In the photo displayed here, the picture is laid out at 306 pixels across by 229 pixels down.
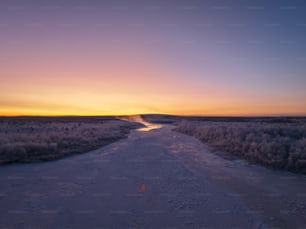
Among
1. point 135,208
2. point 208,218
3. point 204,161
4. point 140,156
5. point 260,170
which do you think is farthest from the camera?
point 140,156

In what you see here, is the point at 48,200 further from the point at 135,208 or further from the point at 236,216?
the point at 236,216

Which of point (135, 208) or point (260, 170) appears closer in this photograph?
point (135, 208)

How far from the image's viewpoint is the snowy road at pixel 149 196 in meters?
5.34

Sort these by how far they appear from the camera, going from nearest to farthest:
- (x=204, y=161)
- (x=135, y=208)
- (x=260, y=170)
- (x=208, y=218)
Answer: (x=208, y=218)
(x=135, y=208)
(x=260, y=170)
(x=204, y=161)

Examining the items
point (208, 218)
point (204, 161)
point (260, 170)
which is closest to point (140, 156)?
point (204, 161)

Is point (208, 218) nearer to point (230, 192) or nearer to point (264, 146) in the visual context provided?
point (230, 192)

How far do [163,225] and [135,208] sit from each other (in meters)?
1.10

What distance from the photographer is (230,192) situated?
24.2 feet

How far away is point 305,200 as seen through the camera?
6844 mm

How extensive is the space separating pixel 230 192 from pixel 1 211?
6.61 metres

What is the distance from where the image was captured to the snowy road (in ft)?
17.5

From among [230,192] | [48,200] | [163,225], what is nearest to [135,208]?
[163,225]

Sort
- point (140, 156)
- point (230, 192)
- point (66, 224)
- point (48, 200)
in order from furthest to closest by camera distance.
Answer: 1. point (140, 156)
2. point (230, 192)
3. point (48, 200)
4. point (66, 224)

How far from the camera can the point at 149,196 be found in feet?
22.5
